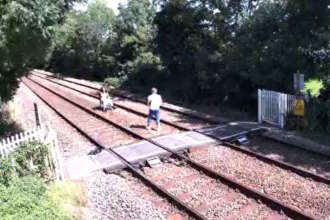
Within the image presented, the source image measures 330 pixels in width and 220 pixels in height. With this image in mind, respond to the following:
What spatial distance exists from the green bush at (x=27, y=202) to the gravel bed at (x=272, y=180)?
4.45m

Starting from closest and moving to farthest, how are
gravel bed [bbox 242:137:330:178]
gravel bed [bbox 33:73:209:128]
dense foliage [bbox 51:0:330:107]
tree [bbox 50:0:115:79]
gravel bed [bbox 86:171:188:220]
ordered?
gravel bed [bbox 86:171:188:220]
gravel bed [bbox 242:137:330:178]
gravel bed [bbox 33:73:209:128]
dense foliage [bbox 51:0:330:107]
tree [bbox 50:0:115:79]

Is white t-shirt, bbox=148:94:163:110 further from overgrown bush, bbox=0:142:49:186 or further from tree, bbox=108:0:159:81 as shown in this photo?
tree, bbox=108:0:159:81

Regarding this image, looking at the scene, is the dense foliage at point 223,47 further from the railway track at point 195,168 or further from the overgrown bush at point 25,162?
the overgrown bush at point 25,162

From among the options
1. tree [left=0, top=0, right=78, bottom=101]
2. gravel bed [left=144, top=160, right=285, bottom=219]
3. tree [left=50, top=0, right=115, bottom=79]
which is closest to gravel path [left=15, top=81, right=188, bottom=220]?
gravel bed [left=144, top=160, right=285, bottom=219]

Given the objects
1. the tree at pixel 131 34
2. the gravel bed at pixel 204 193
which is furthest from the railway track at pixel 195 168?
the tree at pixel 131 34

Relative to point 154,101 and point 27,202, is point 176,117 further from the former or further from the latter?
point 27,202

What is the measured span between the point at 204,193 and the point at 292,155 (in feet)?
12.2

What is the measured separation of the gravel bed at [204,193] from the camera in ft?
28.2

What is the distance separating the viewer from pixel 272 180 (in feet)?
33.2

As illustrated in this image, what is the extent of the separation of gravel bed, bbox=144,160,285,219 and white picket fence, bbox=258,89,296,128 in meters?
5.61

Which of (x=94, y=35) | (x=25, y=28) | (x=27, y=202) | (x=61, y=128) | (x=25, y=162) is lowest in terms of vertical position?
(x=61, y=128)

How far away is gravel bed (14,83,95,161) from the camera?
13.8m

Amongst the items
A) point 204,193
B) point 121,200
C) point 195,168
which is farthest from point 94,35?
point 204,193

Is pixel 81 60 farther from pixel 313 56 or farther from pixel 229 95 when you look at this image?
pixel 313 56
